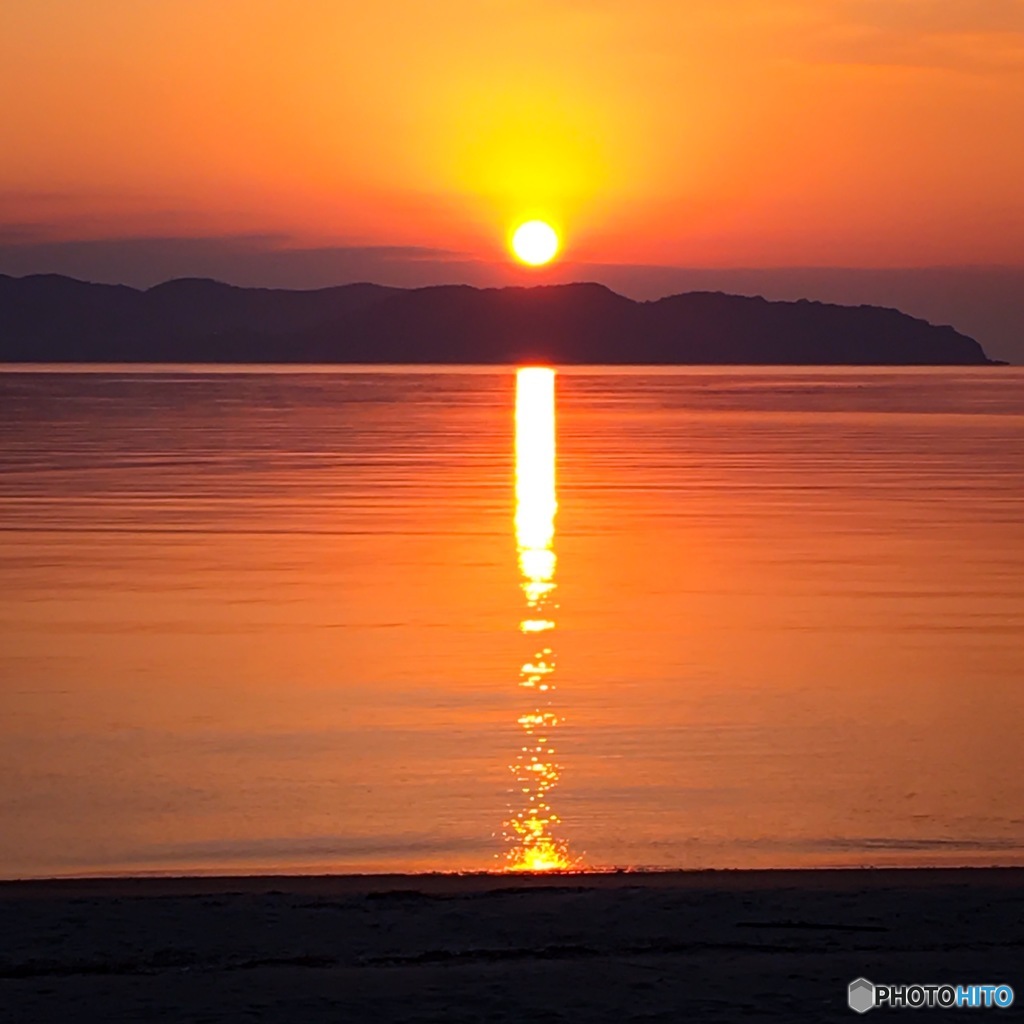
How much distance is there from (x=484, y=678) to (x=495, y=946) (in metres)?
7.07

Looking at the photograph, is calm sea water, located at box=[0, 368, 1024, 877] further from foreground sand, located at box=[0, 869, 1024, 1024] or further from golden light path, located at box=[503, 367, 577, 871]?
foreground sand, located at box=[0, 869, 1024, 1024]

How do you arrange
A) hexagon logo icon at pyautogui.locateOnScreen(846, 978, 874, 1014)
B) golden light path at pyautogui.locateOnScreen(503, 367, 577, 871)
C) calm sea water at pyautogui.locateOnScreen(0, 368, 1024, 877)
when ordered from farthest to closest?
calm sea water at pyautogui.locateOnScreen(0, 368, 1024, 877), golden light path at pyautogui.locateOnScreen(503, 367, 577, 871), hexagon logo icon at pyautogui.locateOnScreen(846, 978, 874, 1014)

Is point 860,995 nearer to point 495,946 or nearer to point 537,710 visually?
point 495,946

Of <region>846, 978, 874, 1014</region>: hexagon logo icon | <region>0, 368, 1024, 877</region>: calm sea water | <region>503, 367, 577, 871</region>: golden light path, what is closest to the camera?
<region>846, 978, 874, 1014</region>: hexagon logo icon

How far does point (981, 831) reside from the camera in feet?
30.3

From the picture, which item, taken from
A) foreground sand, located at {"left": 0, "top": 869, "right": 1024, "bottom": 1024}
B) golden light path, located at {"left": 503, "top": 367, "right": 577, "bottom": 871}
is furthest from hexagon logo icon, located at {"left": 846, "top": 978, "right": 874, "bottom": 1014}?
golden light path, located at {"left": 503, "top": 367, "right": 577, "bottom": 871}

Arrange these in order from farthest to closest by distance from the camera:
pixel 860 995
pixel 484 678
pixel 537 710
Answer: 1. pixel 484 678
2. pixel 537 710
3. pixel 860 995

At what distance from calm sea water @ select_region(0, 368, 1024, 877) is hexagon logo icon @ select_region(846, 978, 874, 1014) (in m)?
2.78

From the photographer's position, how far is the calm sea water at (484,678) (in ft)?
30.0

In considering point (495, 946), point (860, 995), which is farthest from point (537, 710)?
point (860, 995)

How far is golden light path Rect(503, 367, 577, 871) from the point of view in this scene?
343 inches

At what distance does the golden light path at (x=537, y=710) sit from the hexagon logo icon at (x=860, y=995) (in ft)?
8.89

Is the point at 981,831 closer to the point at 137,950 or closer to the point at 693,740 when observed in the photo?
the point at 693,740

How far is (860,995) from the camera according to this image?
218 inches
